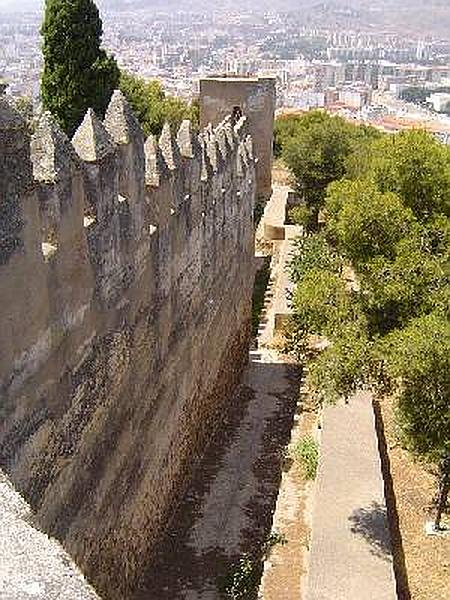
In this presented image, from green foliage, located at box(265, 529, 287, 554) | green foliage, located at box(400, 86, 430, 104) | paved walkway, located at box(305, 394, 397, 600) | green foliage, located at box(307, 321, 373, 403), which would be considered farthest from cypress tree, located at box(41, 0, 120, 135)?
green foliage, located at box(400, 86, 430, 104)

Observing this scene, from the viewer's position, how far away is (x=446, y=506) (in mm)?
10320

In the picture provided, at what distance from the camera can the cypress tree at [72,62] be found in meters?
19.5

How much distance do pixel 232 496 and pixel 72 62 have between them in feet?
42.0

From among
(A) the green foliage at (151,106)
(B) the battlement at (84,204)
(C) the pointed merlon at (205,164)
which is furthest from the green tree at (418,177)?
(A) the green foliage at (151,106)

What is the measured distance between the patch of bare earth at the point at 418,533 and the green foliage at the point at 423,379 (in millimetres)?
789

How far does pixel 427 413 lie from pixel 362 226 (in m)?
3.48

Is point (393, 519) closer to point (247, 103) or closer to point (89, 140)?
point (89, 140)

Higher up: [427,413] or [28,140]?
[28,140]

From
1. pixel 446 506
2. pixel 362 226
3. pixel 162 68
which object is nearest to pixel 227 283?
pixel 362 226

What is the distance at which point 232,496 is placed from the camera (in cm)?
1110

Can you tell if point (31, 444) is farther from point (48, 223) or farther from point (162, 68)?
point (162, 68)

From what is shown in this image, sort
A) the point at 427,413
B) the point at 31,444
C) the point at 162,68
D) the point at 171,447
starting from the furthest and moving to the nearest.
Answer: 1. the point at 162,68
2. the point at 171,447
3. the point at 427,413
4. the point at 31,444

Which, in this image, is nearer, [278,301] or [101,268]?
[101,268]

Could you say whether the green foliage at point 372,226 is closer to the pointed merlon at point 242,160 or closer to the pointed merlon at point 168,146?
the pointed merlon at point 242,160
